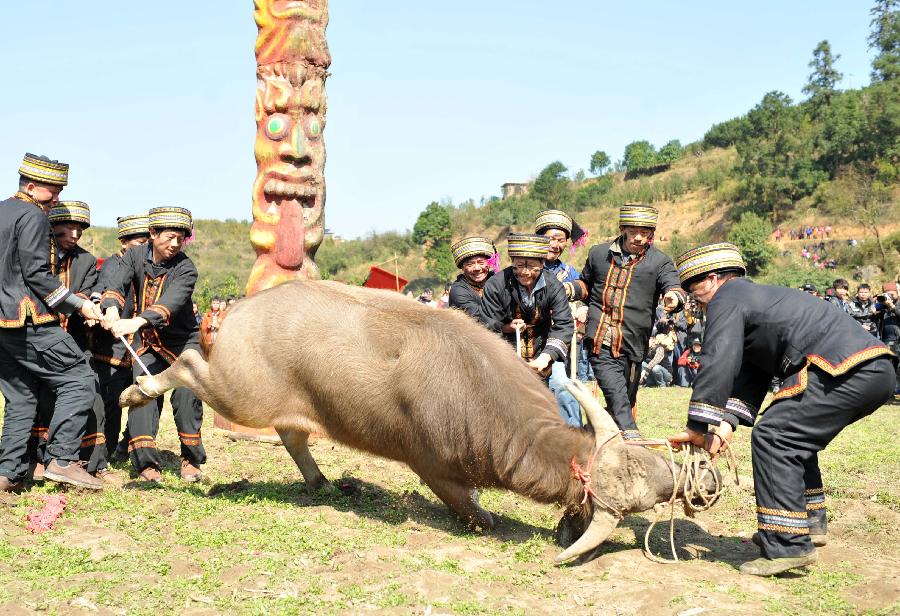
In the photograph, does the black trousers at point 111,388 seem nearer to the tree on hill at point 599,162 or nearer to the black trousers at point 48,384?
the black trousers at point 48,384

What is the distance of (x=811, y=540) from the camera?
4719 millimetres

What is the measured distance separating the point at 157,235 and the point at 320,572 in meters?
3.45

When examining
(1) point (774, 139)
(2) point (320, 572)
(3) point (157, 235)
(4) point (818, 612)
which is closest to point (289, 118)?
(3) point (157, 235)

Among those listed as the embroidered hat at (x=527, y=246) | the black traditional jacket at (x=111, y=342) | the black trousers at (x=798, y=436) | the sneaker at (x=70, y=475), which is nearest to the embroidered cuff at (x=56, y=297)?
the black traditional jacket at (x=111, y=342)

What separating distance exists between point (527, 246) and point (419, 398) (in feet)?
6.07

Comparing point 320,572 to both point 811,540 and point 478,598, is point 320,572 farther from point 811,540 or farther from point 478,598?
point 811,540

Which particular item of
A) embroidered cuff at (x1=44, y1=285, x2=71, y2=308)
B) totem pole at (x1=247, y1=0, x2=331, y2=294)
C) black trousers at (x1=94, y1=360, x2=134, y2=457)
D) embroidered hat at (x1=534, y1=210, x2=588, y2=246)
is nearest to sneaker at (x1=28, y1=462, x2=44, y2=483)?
black trousers at (x1=94, y1=360, x2=134, y2=457)

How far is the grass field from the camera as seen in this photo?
161 inches

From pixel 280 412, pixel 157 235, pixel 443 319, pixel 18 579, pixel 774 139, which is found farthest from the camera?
pixel 774 139

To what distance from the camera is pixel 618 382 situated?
677 centimetres

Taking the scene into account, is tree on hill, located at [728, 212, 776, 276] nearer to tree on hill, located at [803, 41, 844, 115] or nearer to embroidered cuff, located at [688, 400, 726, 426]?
tree on hill, located at [803, 41, 844, 115]

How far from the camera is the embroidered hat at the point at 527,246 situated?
6385 mm

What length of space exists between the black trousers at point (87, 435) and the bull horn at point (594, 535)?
13.3 ft

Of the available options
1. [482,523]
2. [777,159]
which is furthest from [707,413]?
[777,159]
